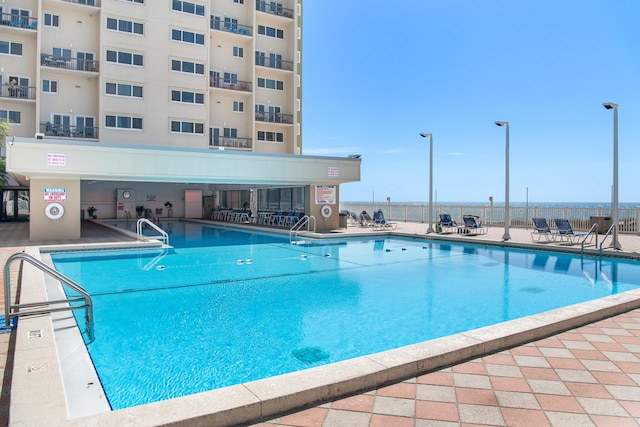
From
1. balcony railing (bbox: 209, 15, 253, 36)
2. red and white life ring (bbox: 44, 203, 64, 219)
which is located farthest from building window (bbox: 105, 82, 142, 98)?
red and white life ring (bbox: 44, 203, 64, 219)

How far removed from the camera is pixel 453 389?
344 cm

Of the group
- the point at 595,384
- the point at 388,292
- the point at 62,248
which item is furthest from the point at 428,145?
the point at 595,384

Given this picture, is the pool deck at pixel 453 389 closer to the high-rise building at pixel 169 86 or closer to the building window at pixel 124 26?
the high-rise building at pixel 169 86

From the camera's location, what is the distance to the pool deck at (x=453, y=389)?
2938 millimetres

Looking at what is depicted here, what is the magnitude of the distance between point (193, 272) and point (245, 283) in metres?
2.00

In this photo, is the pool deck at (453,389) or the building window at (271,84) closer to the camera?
the pool deck at (453,389)

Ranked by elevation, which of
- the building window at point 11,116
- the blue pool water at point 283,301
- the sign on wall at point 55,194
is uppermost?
the building window at point 11,116

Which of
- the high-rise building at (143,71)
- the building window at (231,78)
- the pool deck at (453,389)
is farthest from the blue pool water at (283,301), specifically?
the building window at (231,78)

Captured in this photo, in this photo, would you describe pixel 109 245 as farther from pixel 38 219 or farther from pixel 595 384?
pixel 595 384

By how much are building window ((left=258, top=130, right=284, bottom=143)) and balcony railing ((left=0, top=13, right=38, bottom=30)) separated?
15.3m

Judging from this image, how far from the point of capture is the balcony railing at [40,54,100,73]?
25.8 meters

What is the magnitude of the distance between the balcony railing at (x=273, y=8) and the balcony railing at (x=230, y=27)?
209 centimetres

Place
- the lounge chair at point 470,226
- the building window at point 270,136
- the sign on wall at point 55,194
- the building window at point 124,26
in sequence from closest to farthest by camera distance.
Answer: the sign on wall at point 55,194 < the lounge chair at point 470,226 < the building window at point 124,26 < the building window at point 270,136

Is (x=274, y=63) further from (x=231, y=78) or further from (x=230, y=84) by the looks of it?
(x=230, y=84)
